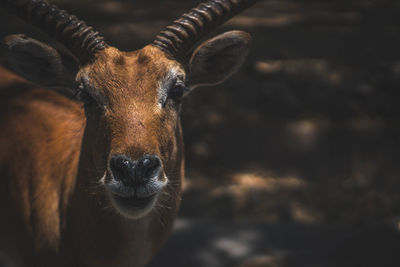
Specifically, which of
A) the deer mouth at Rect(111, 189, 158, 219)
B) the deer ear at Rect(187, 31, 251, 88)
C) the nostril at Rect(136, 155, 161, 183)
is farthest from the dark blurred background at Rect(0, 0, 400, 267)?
the nostril at Rect(136, 155, 161, 183)

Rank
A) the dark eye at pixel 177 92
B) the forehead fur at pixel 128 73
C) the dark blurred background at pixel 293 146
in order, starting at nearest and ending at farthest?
the forehead fur at pixel 128 73 → the dark eye at pixel 177 92 → the dark blurred background at pixel 293 146

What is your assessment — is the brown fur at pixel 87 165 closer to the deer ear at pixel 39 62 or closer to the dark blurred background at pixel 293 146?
the deer ear at pixel 39 62

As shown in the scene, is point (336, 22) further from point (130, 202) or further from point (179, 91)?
point (130, 202)

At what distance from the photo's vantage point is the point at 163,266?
524 cm

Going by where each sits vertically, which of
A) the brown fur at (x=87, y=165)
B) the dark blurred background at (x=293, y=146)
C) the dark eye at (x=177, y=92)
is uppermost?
the dark eye at (x=177, y=92)

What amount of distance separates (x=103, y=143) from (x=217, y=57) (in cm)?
118

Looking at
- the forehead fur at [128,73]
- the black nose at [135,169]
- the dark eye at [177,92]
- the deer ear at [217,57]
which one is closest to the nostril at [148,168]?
the black nose at [135,169]

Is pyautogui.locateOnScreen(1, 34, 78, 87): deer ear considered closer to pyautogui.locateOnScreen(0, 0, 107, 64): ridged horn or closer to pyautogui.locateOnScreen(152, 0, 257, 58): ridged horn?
pyautogui.locateOnScreen(0, 0, 107, 64): ridged horn

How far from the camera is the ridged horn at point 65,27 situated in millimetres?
3375

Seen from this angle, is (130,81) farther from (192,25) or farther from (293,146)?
(293,146)

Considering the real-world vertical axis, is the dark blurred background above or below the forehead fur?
below

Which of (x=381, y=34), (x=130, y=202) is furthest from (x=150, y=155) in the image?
(x=381, y=34)

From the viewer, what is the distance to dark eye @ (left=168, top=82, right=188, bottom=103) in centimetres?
329

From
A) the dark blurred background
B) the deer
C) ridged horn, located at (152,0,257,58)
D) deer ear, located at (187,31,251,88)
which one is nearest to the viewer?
the deer
